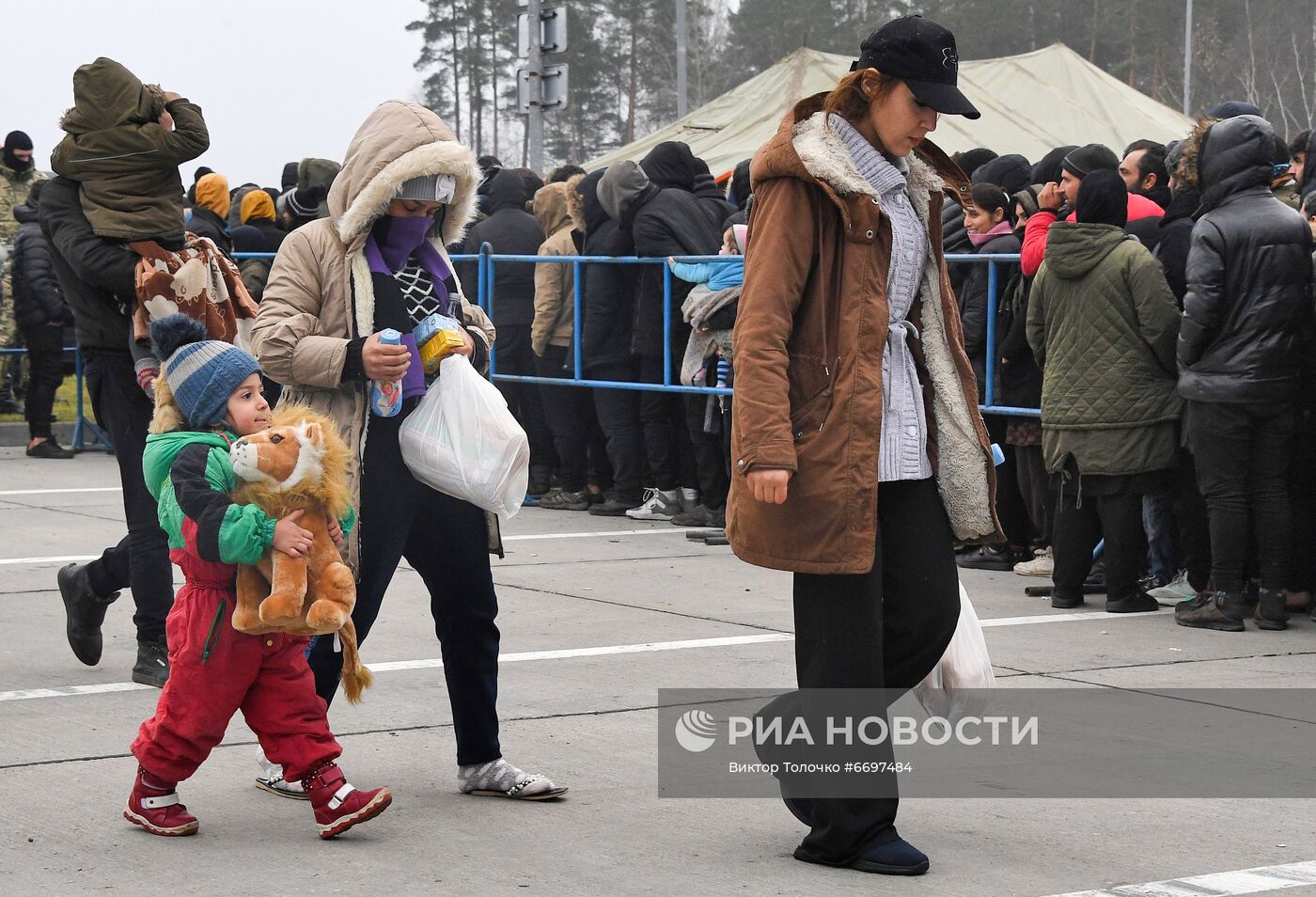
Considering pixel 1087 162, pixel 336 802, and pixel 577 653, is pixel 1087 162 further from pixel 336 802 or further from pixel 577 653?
pixel 336 802

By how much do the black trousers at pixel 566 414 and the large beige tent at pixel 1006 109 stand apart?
10.4 metres

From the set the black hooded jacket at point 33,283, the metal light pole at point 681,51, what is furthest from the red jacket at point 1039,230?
the metal light pole at point 681,51

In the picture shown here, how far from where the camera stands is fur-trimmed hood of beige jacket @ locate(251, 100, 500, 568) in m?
4.80

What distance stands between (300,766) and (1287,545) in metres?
4.90

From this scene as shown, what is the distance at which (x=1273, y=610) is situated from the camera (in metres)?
7.82

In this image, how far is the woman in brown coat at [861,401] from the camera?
4.20 metres

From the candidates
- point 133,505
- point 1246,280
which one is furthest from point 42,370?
point 1246,280

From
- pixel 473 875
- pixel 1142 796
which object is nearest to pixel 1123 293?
pixel 1142 796

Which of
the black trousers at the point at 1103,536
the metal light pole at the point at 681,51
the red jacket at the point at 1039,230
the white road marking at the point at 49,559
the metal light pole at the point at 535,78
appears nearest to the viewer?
the black trousers at the point at 1103,536

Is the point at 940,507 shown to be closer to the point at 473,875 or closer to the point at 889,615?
the point at 889,615

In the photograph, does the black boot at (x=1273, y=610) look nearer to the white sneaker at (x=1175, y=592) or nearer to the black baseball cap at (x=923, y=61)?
the white sneaker at (x=1175, y=592)

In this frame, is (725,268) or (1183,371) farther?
(725,268)

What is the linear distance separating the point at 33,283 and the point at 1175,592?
955cm

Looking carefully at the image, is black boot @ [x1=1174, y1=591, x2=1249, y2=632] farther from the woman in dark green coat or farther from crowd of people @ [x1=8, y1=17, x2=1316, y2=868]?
the woman in dark green coat
